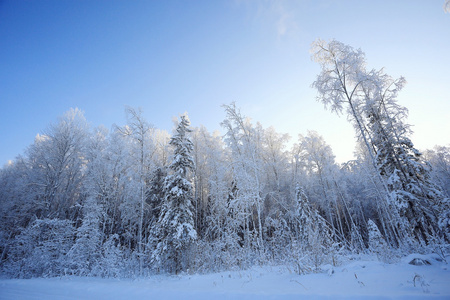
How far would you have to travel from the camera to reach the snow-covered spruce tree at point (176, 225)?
33.3 feet

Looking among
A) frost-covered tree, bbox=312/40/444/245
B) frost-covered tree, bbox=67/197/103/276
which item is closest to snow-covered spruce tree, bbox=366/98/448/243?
frost-covered tree, bbox=312/40/444/245

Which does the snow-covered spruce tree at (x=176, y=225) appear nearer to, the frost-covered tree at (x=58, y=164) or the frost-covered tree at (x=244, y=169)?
the frost-covered tree at (x=244, y=169)

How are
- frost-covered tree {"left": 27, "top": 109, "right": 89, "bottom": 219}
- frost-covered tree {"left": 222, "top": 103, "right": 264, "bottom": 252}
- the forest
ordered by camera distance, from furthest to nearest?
1. frost-covered tree {"left": 27, "top": 109, "right": 89, "bottom": 219}
2. frost-covered tree {"left": 222, "top": 103, "right": 264, "bottom": 252}
3. the forest

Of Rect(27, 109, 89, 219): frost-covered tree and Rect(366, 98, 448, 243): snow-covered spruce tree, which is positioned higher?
Rect(27, 109, 89, 219): frost-covered tree

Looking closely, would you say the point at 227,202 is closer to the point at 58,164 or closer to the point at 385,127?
the point at 385,127

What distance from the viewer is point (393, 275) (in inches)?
115

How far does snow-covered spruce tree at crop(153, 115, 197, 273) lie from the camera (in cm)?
1016

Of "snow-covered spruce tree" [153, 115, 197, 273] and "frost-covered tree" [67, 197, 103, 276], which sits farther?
"frost-covered tree" [67, 197, 103, 276]

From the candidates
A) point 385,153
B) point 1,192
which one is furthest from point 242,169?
point 1,192

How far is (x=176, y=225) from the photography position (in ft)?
34.0

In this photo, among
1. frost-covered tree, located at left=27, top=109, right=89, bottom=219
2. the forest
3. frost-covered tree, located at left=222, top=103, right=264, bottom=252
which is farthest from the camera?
frost-covered tree, located at left=27, top=109, right=89, bottom=219

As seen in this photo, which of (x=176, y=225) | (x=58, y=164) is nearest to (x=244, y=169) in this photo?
(x=176, y=225)

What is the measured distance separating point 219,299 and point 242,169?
24.7ft

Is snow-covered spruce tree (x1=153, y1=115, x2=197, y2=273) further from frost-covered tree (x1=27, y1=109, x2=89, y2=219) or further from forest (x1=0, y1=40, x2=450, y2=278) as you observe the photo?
frost-covered tree (x1=27, y1=109, x2=89, y2=219)
